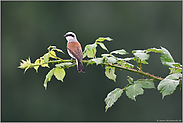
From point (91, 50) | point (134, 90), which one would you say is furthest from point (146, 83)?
point (91, 50)

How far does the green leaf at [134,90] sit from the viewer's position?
64cm

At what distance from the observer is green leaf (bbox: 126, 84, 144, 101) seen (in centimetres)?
64

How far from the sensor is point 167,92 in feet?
1.84

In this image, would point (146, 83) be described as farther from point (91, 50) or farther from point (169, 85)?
point (91, 50)

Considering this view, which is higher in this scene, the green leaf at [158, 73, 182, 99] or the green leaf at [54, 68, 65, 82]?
the green leaf at [54, 68, 65, 82]

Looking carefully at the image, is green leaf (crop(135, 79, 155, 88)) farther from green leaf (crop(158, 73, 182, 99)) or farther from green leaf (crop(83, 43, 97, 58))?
green leaf (crop(83, 43, 97, 58))

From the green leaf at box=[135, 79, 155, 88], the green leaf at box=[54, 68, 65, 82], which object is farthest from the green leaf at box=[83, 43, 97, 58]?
the green leaf at box=[135, 79, 155, 88]

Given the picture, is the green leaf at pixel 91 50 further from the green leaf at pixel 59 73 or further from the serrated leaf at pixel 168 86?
the serrated leaf at pixel 168 86

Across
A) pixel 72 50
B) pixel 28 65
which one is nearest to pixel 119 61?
pixel 28 65

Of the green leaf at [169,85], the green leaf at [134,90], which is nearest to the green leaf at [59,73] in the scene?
the green leaf at [134,90]

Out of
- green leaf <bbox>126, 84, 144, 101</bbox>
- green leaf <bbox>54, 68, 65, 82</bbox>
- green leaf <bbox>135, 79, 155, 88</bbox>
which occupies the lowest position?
green leaf <bbox>126, 84, 144, 101</bbox>

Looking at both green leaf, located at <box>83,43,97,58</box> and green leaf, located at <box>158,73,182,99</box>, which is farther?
green leaf, located at <box>83,43,97,58</box>

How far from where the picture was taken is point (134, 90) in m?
0.65

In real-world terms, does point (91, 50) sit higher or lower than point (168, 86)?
higher
